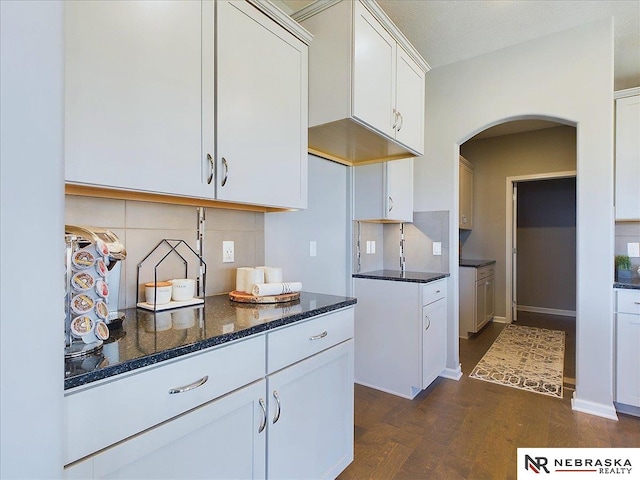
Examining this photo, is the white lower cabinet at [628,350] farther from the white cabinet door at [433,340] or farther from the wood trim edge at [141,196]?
the wood trim edge at [141,196]

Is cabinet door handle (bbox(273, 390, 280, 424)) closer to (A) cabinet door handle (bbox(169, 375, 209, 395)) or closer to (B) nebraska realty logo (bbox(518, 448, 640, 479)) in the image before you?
(A) cabinet door handle (bbox(169, 375, 209, 395))

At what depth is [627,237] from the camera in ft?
9.95

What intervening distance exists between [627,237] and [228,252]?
135 inches

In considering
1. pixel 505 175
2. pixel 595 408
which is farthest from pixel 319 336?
pixel 505 175

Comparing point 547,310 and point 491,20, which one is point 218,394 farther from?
point 547,310

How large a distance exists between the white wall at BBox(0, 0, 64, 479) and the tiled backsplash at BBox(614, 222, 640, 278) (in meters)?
3.91

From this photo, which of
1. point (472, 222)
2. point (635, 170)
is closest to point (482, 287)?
point (472, 222)

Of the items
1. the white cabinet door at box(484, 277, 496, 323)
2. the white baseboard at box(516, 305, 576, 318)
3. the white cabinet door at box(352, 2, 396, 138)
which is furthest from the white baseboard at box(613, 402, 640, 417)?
the white baseboard at box(516, 305, 576, 318)

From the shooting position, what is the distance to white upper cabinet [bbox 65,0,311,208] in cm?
104

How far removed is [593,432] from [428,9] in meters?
2.97

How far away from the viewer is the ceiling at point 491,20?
90.5 inches

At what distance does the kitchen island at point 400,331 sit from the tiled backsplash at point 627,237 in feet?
5.23

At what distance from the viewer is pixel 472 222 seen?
17.3ft

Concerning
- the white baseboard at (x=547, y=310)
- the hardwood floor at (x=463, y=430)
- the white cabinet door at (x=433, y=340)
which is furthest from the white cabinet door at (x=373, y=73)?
the white baseboard at (x=547, y=310)
